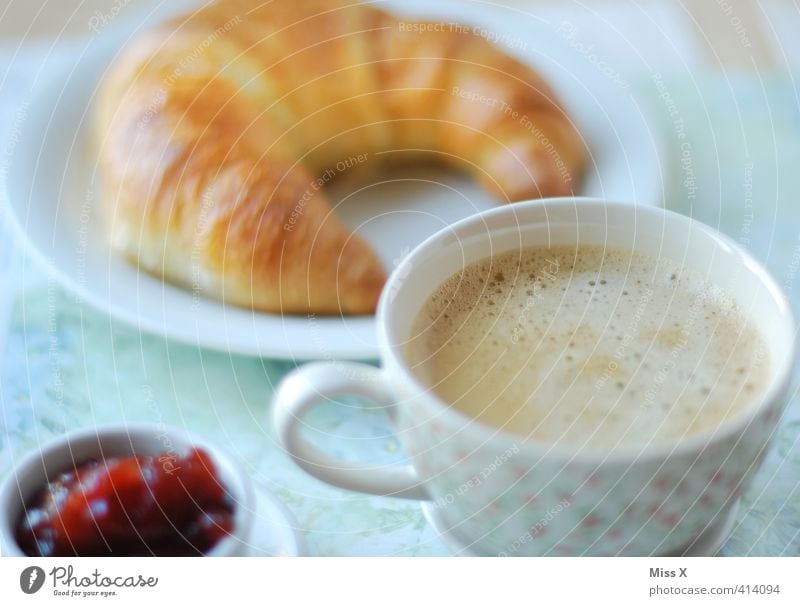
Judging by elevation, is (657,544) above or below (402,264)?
below

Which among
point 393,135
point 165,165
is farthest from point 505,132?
point 165,165

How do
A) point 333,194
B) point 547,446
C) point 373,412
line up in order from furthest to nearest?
point 333,194 → point 373,412 → point 547,446

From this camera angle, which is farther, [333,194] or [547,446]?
[333,194]

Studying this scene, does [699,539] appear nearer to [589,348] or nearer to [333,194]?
[589,348]

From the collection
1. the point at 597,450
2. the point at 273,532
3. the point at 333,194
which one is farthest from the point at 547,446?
the point at 333,194

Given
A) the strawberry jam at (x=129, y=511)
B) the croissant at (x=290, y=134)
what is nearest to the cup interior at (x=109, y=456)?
the strawberry jam at (x=129, y=511)
